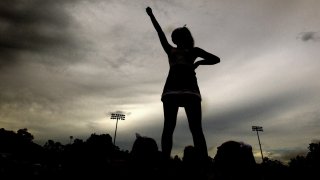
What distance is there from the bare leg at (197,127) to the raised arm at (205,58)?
89cm

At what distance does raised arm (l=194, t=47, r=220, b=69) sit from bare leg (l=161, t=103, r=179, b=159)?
1036 mm

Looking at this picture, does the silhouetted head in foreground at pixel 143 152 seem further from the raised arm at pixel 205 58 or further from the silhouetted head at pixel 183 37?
the silhouetted head at pixel 183 37

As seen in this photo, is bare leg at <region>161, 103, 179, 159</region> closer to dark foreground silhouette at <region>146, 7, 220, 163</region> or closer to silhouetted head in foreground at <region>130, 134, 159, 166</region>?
dark foreground silhouette at <region>146, 7, 220, 163</region>

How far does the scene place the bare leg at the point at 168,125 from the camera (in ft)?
16.7

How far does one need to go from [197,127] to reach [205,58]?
147cm

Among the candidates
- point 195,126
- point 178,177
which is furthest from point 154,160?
point 195,126

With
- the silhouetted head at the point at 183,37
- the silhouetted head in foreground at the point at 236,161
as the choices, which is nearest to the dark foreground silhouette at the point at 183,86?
the silhouetted head at the point at 183,37

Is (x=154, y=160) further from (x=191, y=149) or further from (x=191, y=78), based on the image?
(x=191, y=78)

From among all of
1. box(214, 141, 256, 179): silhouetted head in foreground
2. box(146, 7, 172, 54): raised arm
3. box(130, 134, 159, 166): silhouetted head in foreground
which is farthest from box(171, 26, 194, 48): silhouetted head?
box(214, 141, 256, 179): silhouetted head in foreground

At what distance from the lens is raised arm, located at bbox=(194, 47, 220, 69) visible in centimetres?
555

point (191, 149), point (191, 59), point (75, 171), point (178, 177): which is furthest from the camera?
point (191, 149)

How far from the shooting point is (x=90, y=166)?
5234 mm

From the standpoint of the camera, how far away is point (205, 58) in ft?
18.3

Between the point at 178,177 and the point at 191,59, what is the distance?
2.32m
